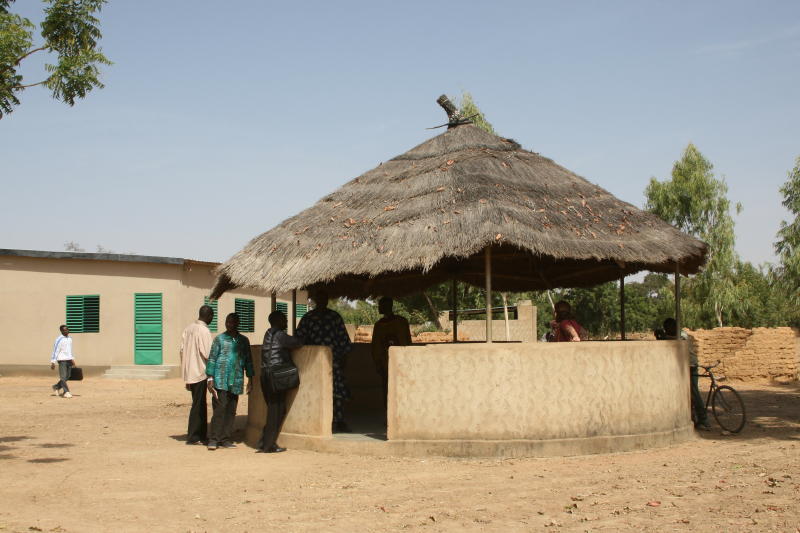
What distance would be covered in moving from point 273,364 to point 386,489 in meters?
2.57

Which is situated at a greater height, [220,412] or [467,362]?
[467,362]

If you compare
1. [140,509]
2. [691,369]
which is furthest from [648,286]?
[140,509]

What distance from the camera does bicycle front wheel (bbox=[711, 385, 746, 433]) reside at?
10445mm

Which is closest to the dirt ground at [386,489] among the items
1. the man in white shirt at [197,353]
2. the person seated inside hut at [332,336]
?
the man in white shirt at [197,353]

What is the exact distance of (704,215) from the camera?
1446 inches

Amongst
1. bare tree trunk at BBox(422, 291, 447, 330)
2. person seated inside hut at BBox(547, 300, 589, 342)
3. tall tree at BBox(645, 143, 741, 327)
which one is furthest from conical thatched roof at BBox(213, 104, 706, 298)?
tall tree at BBox(645, 143, 741, 327)

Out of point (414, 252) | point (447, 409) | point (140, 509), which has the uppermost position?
point (414, 252)

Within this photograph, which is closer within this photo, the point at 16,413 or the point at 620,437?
the point at 620,437

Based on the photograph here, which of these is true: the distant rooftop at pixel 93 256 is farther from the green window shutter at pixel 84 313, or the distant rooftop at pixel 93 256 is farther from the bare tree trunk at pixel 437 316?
the bare tree trunk at pixel 437 316

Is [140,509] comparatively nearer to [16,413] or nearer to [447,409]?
[447,409]

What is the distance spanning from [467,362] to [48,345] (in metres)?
17.2

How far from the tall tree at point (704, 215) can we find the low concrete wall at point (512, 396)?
96.9 ft

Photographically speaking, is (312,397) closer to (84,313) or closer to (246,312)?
(84,313)

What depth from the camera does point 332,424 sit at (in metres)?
9.69
